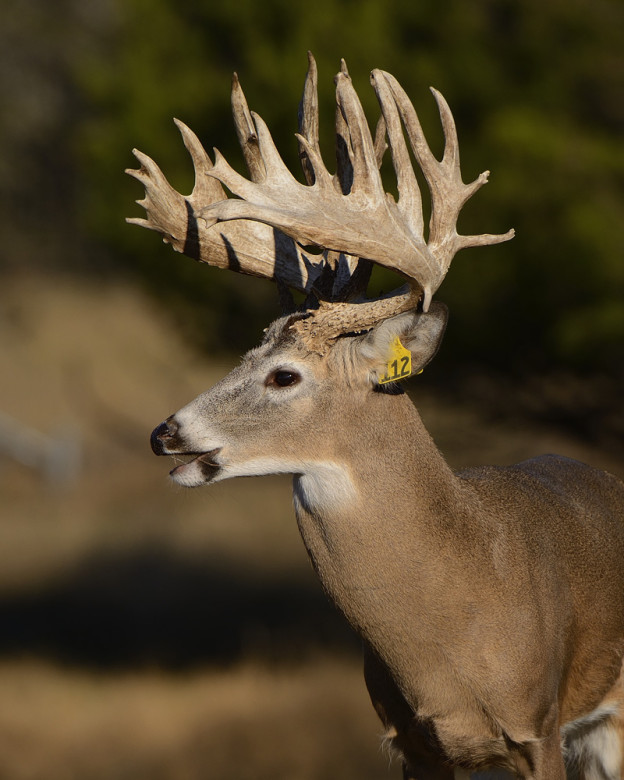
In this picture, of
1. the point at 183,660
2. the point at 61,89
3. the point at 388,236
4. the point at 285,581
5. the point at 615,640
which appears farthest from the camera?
the point at 61,89

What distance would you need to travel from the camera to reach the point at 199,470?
4434 mm

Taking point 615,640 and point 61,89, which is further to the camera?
point 61,89

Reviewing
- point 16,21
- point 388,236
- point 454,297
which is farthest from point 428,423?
point 16,21

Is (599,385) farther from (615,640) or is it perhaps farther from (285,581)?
(285,581)

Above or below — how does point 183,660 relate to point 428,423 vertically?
below

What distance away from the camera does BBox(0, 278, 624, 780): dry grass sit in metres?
10.1

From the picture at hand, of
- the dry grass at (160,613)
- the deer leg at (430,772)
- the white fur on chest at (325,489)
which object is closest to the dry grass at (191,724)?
the dry grass at (160,613)

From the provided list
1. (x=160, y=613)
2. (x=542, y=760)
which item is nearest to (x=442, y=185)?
(x=542, y=760)

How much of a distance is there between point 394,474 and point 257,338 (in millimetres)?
6439

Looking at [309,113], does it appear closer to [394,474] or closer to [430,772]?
[394,474]

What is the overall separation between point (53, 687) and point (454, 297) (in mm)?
5941

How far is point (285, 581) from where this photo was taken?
14.8 metres

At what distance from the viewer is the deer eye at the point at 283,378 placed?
14.7 ft

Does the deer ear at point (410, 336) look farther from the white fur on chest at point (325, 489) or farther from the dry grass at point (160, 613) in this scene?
the dry grass at point (160, 613)
